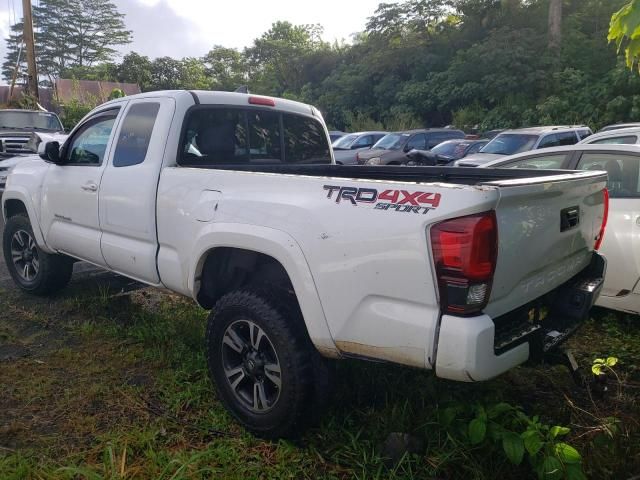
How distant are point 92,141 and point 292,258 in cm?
269

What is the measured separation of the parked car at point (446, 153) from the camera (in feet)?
42.6

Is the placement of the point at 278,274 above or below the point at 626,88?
below

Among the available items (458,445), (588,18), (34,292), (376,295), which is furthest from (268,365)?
(588,18)

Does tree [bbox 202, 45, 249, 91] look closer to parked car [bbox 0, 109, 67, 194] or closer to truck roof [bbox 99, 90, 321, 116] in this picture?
parked car [bbox 0, 109, 67, 194]

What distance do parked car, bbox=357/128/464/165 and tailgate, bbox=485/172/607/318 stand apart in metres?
12.9

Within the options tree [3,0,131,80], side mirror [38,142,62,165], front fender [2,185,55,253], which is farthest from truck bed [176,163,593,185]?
tree [3,0,131,80]

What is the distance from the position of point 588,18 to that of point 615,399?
108 ft

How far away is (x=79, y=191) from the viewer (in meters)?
4.40

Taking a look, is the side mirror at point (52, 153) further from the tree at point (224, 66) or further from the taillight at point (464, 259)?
the tree at point (224, 66)

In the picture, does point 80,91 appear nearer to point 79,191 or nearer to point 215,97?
point 79,191

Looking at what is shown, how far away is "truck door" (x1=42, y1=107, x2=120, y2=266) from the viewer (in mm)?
4266

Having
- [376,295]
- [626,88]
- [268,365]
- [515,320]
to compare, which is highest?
[626,88]

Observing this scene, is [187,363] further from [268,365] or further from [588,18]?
[588,18]

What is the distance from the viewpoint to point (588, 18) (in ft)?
99.3
